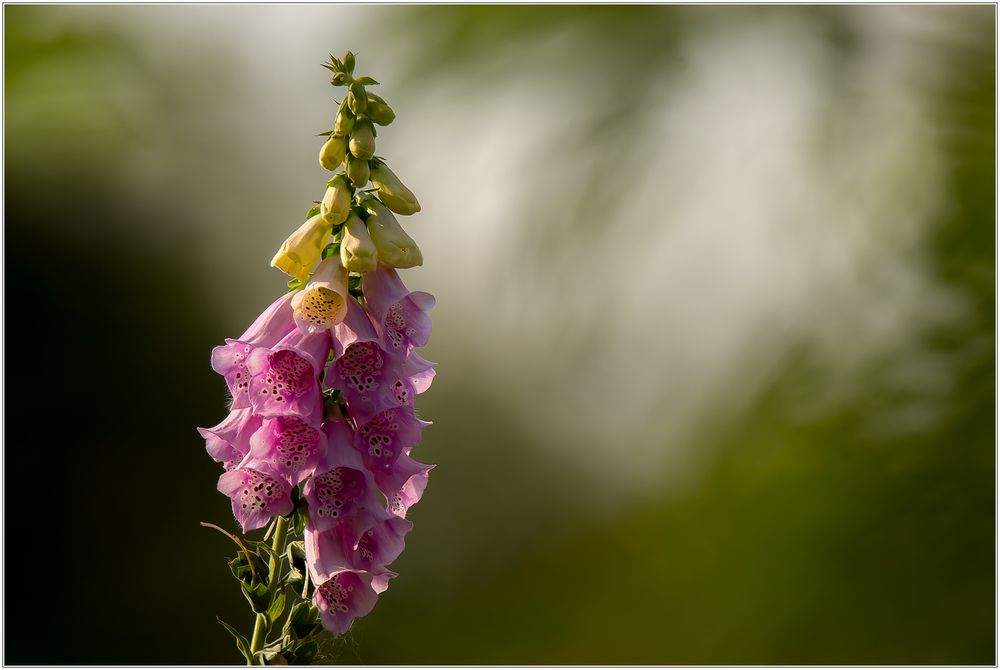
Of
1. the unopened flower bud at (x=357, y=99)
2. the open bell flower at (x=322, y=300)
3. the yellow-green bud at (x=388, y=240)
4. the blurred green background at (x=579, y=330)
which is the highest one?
the blurred green background at (x=579, y=330)

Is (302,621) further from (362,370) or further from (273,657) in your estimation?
(362,370)

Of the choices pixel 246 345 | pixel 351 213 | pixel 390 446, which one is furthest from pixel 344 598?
pixel 351 213

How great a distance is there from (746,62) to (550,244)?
3.25 feet

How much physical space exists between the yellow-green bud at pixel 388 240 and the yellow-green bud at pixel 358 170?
29mm

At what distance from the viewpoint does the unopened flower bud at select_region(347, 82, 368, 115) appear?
0.84 meters

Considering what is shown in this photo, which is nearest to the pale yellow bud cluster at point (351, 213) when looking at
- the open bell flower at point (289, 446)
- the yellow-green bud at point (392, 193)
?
the yellow-green bud at point (392, 193)

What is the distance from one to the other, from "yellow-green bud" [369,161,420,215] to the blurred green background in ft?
6.36

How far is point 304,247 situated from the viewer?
2.85ft

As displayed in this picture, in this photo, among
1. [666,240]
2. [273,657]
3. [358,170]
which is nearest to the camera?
[273,657]

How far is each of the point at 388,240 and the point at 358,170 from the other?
0.07m

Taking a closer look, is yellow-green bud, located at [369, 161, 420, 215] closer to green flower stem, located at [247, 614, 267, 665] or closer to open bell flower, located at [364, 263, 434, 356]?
open bell flower, located at [364, 263, 434, 356]

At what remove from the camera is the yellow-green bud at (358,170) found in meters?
0.86

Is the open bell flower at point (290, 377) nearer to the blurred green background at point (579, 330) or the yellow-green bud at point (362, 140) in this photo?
the yellow-green bud at point (362, 140)

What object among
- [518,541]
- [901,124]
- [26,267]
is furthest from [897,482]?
[26,267]
